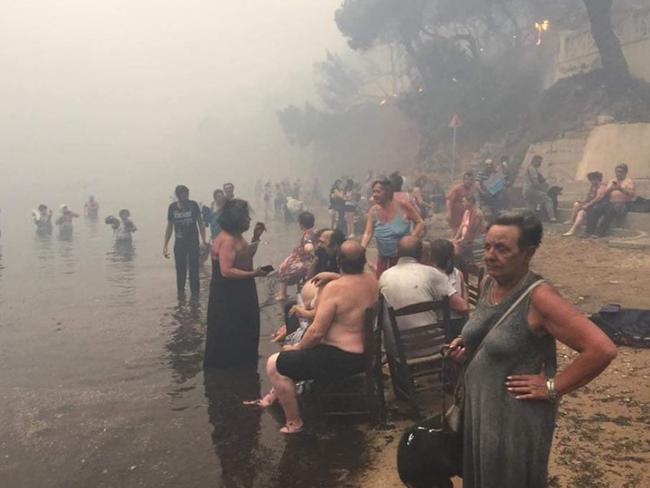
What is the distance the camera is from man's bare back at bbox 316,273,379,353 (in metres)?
4.17

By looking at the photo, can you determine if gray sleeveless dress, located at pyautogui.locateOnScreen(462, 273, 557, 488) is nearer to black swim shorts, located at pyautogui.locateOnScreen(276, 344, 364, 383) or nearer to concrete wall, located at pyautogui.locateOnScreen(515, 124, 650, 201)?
black swim shorts, located at pyautogui.locateOnScreen(276, 344, 364, 383)

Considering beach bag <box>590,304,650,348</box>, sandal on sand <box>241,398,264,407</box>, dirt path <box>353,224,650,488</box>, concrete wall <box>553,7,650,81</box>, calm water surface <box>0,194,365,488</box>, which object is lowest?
calm water surface <box>0,194,365,488</box>

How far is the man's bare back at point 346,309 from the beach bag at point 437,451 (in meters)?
1.79

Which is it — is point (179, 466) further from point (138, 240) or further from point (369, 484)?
point (138, 240)

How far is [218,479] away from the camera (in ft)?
12.9

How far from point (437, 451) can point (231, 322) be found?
3.64 m

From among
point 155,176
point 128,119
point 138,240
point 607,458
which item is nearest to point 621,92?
point 138,240

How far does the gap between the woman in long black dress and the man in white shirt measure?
1471 mm

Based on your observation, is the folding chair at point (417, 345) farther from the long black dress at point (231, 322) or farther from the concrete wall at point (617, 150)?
the concrete wall at point (617, 150)

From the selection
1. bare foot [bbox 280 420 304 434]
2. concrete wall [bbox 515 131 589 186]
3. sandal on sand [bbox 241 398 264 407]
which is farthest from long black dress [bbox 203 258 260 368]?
concrete wall [bbox 515 131 589 186]

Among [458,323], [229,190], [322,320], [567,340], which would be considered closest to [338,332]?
[322,320]

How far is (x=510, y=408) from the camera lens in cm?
213

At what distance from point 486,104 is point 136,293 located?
2430 centimetres

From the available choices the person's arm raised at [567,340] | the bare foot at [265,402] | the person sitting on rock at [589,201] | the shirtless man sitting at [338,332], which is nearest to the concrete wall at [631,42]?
the person sitting on rock at [589,201]
